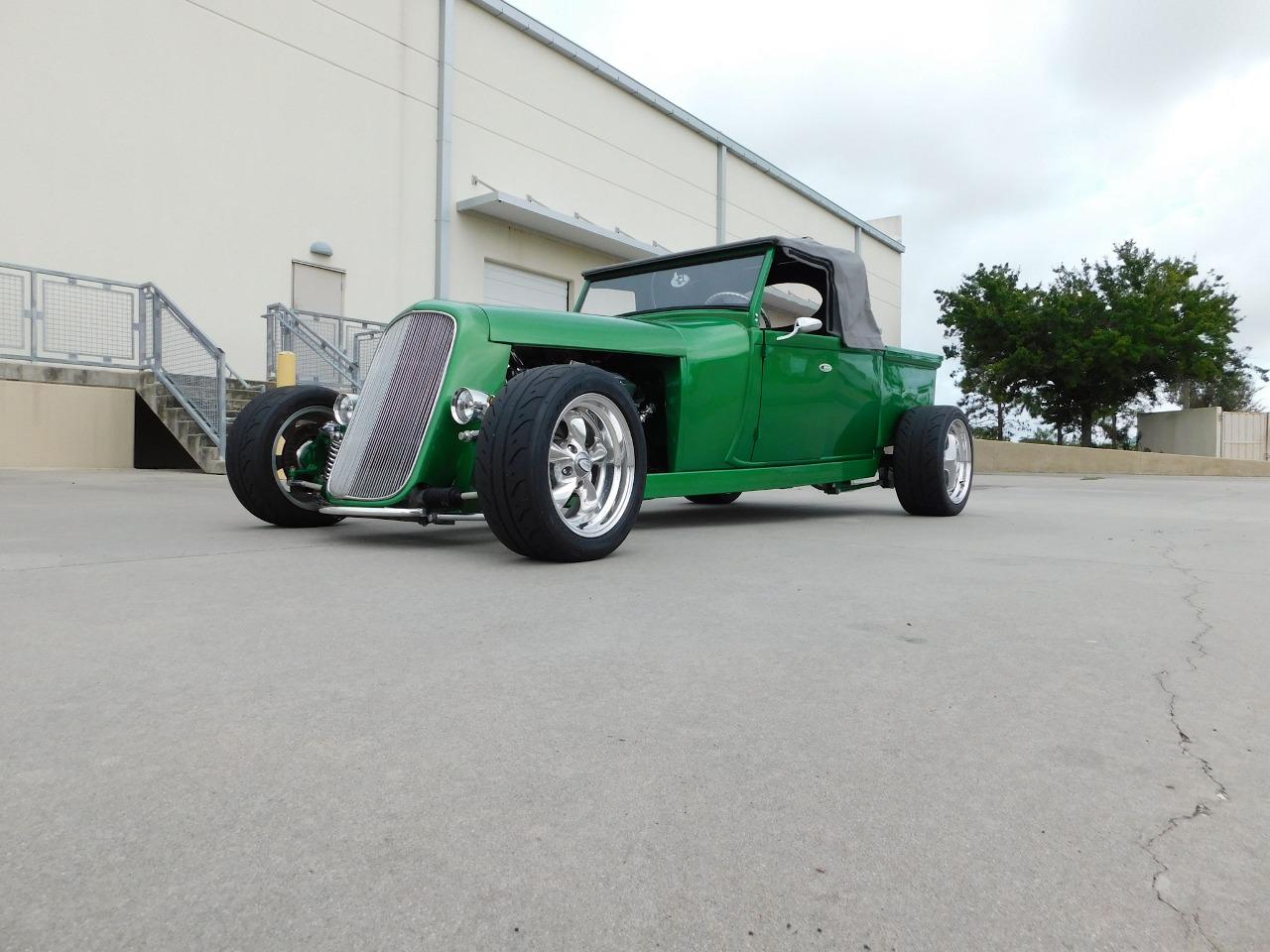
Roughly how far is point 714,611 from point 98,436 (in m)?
10.9

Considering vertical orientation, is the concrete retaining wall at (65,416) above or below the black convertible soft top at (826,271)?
below

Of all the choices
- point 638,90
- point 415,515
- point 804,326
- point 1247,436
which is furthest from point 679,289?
point 1247,436

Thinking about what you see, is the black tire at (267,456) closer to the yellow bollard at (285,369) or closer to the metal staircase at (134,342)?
the metal staircase at (134,342)

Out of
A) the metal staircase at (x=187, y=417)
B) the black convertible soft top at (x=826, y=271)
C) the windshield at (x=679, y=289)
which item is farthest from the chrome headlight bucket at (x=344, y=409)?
the metal staircase at (x=187, y=417)

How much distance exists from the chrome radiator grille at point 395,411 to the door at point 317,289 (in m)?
10.8

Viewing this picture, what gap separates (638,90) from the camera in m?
21.3

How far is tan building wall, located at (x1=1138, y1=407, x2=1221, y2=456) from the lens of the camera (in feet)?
81.0

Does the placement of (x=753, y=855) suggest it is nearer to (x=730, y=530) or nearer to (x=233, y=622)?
(x=233, y=622)

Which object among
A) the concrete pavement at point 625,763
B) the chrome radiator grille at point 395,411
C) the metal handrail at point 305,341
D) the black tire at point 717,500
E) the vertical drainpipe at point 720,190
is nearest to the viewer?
the concrete pavement at point 625,763

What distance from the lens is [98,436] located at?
450 inches

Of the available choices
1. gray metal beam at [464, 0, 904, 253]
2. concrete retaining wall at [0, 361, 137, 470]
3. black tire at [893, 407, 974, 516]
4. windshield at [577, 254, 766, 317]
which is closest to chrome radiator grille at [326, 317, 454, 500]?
windshield at [577, 254, 766, 317]

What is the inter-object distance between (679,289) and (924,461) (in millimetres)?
2114

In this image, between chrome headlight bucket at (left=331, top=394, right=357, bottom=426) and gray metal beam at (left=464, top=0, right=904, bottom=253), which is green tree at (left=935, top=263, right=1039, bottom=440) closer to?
gray metal beam at (left=464, top=0, right=904, bottom=253)

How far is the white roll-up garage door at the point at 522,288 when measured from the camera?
18141 mm
